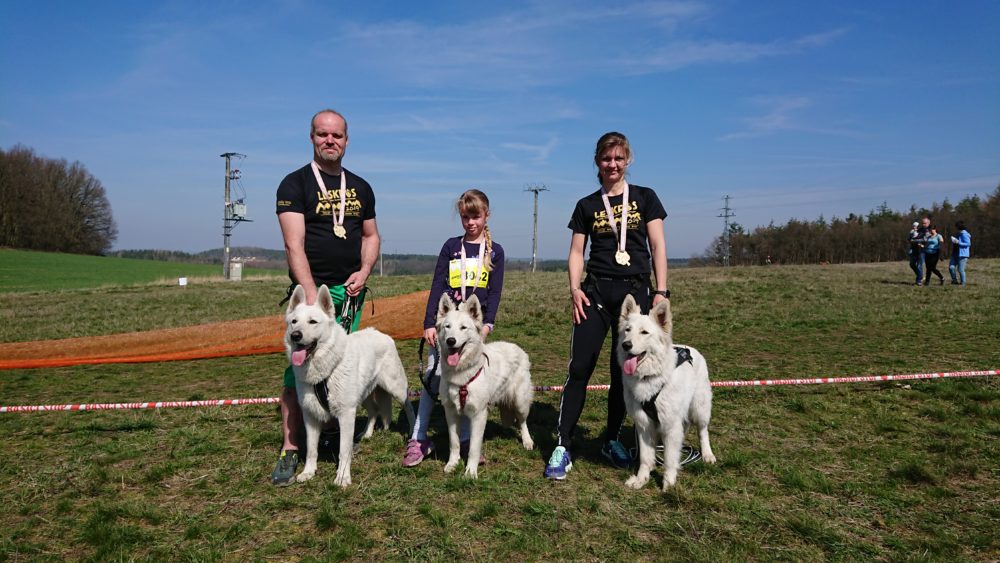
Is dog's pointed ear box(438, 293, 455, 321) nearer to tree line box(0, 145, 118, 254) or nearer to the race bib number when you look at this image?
the race bib number

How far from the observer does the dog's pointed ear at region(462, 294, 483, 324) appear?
4.33 metres

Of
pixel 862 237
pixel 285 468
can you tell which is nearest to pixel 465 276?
pixel 285 468

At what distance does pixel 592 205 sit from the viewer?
4539mm

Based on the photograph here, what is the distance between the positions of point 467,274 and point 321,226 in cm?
133

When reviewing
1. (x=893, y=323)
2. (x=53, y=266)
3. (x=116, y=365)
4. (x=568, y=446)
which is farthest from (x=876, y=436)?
(x=53, y=266)

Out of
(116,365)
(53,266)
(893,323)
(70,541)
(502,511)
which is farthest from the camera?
(53,266)

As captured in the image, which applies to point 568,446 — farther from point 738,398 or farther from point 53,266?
point 53,266

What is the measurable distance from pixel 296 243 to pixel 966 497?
17.5 feet

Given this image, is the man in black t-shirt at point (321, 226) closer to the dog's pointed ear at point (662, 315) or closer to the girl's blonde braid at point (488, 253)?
the girl's blonde braid at point (488, 253)

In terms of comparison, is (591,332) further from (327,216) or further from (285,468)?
(285,468)

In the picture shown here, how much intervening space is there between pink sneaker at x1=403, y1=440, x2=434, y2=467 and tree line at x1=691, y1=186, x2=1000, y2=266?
60.1m

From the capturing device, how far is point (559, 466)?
4.23 meters

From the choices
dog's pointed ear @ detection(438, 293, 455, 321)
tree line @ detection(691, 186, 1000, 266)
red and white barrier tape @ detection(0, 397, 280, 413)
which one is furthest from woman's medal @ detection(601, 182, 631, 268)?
tree line @ detection(691, 186, 1000, 266)

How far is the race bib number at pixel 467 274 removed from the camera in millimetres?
4805
